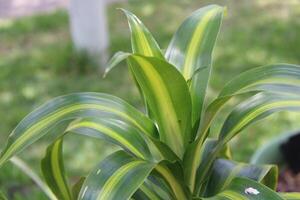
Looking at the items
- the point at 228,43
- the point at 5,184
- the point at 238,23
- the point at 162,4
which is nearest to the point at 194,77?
the point at 5,184

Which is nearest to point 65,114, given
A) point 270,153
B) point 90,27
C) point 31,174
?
point 31,174

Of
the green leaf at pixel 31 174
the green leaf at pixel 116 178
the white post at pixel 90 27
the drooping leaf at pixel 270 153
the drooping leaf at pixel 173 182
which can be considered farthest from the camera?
the white post at pixel 90 27

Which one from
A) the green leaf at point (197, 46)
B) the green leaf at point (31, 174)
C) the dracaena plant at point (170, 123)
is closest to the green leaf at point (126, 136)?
the dracaena plant at point (170, 123)

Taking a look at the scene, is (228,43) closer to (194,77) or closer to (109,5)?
(109,5)

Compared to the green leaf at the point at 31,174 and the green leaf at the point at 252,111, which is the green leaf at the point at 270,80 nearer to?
the green leaf at the point at 252,111

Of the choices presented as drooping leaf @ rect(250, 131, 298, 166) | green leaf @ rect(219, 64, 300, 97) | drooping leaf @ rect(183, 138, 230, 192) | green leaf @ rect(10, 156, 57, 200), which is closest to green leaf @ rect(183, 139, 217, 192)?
drooping leaf @ rect(183, 138, 230, 192)
